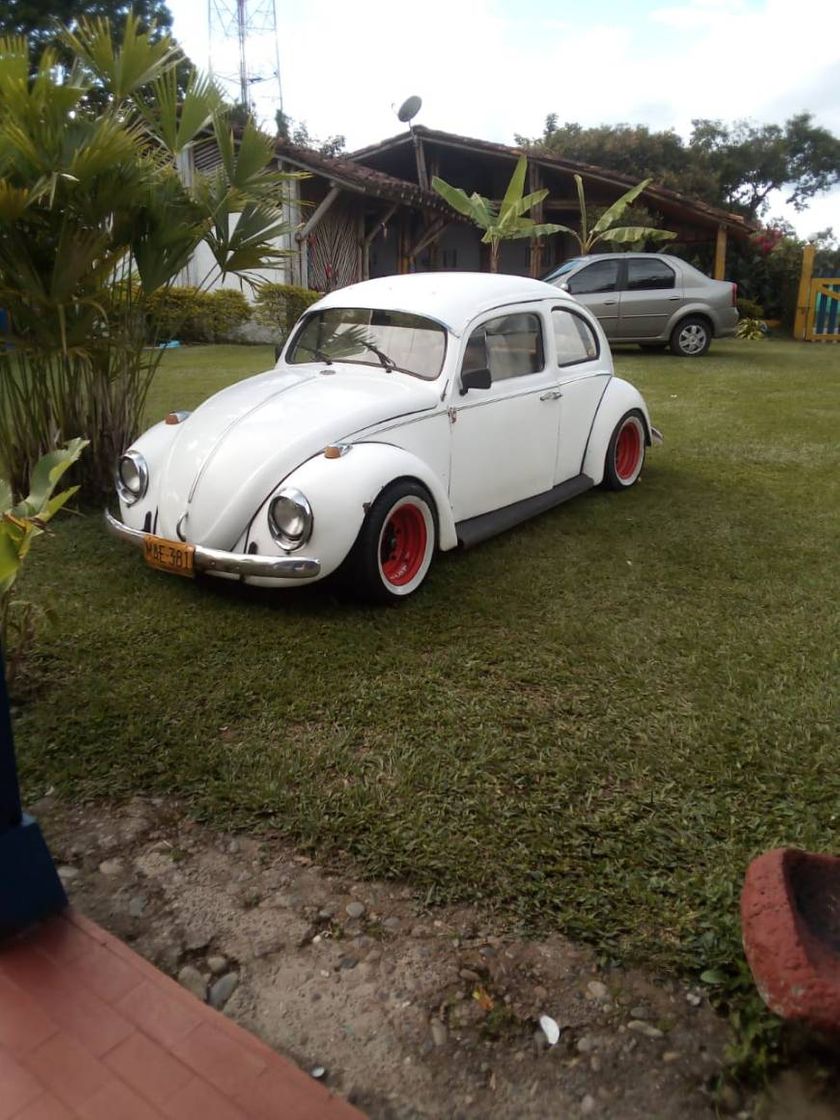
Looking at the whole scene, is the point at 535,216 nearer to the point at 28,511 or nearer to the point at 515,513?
the point at 515,513

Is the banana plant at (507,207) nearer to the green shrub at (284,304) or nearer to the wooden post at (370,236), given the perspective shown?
the wooden post at (370,236)

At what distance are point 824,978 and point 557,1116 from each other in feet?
2.15

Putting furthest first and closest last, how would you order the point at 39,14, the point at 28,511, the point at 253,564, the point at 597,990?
the point at 39,14 < the point at 253,564 < the point at 28,511 < the point at 597,990

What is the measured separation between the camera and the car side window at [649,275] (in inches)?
560

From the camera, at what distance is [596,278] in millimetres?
14484

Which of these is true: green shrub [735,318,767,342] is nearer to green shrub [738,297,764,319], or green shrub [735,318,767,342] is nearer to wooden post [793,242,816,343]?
wooden post [793,242,816,343]

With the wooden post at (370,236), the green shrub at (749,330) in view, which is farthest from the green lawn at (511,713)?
the wooden post at (370,236)

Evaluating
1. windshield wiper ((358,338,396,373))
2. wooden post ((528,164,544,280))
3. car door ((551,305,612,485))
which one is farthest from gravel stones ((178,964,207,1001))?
wooden post ((528,164,544,280))

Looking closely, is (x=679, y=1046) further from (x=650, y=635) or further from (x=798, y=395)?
(x=798, y=395)

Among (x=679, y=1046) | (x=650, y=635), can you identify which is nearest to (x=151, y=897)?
(x=679, y=1046)

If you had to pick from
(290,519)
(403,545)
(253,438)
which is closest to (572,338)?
(403,545)

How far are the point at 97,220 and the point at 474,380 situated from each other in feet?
8.07

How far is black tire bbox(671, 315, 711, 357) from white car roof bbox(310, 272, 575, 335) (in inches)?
384

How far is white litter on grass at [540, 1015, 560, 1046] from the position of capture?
2.08 meters
